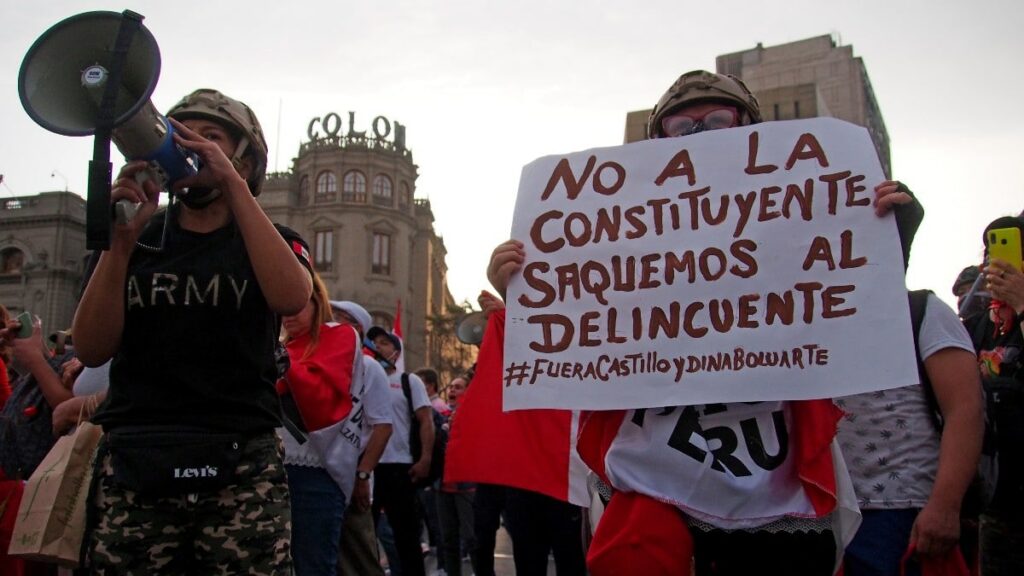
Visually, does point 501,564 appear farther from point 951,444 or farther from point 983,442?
point 951,444

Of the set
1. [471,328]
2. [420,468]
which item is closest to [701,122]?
[420,468]

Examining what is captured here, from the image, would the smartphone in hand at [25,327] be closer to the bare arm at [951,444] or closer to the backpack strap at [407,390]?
the backpack strap at [407,390]

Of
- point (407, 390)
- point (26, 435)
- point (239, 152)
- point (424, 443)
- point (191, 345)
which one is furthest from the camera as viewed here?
point (407, 390)

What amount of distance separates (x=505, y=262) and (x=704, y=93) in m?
0.87

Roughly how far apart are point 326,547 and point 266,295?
224 cm

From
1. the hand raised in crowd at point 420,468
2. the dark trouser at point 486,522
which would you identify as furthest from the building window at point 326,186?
the dark trouser at point 486,522

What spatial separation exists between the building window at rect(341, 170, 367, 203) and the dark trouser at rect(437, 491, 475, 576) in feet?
133

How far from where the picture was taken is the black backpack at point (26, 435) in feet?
15.9

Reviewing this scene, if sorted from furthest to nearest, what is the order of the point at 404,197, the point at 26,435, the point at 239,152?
the point at 404,197 < the point at 26,435 < the point at 239,152

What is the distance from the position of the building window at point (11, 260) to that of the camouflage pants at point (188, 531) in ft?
183

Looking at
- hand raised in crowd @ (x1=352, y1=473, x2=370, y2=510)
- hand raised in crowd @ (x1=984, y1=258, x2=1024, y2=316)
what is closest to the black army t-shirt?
hand raised in crowd @ (x1=352, y1=473, x2=370, y2=510)

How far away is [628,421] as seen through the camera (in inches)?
106

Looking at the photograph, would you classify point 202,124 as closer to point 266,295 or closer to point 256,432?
point 266,295

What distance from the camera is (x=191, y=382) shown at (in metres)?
2.50
